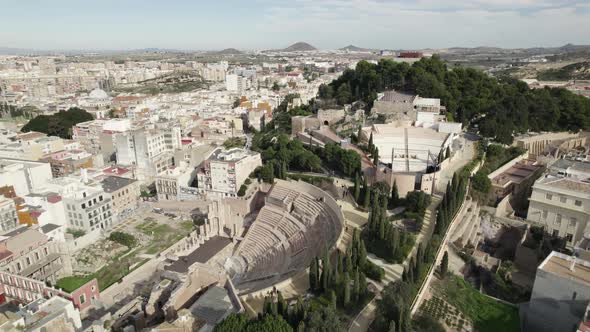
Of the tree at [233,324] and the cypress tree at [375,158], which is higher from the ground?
the cypress tree at [375,158]

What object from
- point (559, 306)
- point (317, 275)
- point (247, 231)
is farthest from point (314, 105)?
point (559, 306)

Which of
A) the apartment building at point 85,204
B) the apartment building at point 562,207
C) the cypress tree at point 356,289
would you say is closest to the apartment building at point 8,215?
the apartment building at point 85,204

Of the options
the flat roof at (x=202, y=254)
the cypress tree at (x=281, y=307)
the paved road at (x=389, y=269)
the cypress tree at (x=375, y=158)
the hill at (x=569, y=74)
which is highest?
the hill at (x=569, y=74)

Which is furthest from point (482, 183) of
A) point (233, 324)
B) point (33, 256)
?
point (33, 256)

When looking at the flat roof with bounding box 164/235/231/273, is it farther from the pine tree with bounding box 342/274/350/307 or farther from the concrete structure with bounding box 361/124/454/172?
the concrete structure with bounding box 361/124/454/172

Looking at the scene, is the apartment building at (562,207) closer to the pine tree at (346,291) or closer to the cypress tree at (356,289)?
the cypress tree at (356,289)

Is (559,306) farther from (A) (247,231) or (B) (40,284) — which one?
(B) (40,284)

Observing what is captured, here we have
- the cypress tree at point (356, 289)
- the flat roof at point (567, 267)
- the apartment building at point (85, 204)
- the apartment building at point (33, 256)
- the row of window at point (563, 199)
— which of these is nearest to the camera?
the flat roof at point (567, 267)
